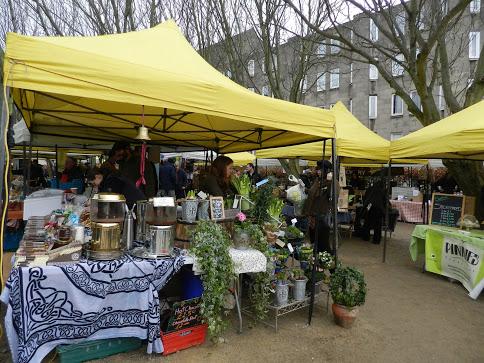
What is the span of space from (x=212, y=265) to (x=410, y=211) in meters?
11.6

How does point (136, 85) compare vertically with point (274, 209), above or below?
above

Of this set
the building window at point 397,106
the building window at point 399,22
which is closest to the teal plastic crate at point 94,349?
the building window at point 399,22

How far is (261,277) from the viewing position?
3363mm

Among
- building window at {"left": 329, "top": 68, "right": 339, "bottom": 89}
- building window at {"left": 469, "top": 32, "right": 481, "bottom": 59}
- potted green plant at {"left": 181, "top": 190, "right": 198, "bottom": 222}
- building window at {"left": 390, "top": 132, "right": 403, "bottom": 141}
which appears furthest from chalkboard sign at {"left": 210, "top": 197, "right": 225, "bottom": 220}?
building window at {"left": 329, "top": 68, "right": 339, "bottom": 89}

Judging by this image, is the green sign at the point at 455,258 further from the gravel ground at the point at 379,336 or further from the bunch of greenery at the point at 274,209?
the bunch of greenery at the point at 274,209

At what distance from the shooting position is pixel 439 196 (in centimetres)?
627

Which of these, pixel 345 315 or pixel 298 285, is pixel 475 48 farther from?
pixel 298 285

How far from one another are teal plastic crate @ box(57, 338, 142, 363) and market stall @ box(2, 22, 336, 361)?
141 millimetres

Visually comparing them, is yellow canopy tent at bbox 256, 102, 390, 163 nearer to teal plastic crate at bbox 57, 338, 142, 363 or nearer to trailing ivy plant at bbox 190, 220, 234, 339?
trailing ivy plant at bbox 190, 220, 234, 339

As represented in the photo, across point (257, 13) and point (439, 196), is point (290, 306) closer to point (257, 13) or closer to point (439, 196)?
point (439, 196)

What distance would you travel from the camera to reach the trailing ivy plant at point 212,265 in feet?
9.39

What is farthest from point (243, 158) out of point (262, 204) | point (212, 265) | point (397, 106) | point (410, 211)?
point (397, 106)

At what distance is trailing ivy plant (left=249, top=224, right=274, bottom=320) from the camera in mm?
3352

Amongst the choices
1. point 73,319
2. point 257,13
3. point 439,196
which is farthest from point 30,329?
point 257,13
